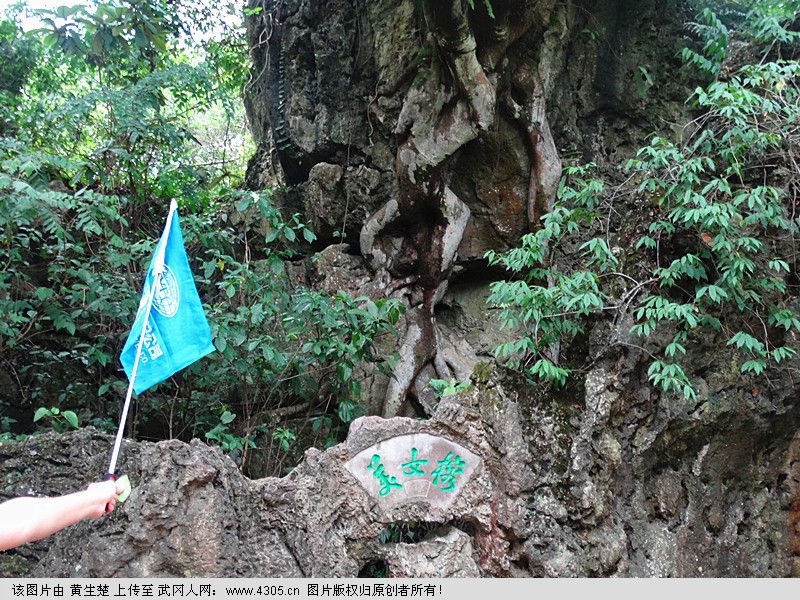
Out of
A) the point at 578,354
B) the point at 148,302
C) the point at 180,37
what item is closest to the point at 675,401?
the point at 578,354

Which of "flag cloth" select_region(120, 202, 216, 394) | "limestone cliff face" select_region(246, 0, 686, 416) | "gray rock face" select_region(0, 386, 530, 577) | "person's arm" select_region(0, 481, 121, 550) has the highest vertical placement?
"limestone cliff face" select_region(246, 0, 686, 416)

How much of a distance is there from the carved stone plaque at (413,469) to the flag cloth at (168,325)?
1058 mm

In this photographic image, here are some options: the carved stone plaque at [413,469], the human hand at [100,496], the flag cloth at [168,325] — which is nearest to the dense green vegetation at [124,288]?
the carved stone plaque at [413,469]

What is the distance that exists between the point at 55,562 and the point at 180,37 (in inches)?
196

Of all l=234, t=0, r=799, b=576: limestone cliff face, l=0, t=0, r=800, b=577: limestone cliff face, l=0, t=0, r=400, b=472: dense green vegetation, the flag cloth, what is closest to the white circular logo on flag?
the flag cloth

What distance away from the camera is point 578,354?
397 cm

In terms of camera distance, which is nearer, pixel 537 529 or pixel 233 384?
pixel 537 529

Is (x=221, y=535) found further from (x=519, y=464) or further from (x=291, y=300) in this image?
(x=291, y=300)

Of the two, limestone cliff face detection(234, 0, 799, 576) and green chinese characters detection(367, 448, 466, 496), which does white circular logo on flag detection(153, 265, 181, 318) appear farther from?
limestone cliff face detection(234, 0, 799, 576)

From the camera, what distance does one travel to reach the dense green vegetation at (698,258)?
3.72 metres

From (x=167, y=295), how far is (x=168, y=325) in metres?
0.14

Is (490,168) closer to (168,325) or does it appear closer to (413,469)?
(413,469)

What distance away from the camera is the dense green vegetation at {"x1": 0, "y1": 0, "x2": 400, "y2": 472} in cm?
451

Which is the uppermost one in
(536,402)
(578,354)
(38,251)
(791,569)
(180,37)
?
(180,37)
